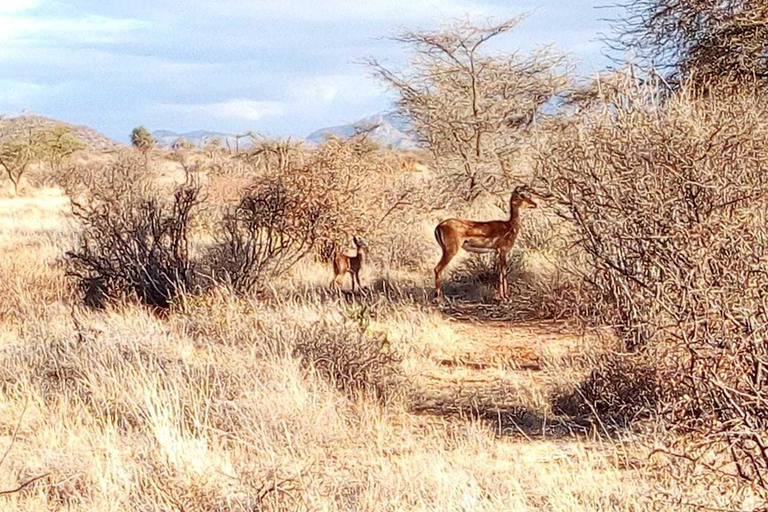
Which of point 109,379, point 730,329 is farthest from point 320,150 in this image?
point 730,329

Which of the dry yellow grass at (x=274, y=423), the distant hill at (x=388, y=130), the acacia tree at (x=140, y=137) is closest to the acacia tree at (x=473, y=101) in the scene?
the distant hill at (x=388, y=130)

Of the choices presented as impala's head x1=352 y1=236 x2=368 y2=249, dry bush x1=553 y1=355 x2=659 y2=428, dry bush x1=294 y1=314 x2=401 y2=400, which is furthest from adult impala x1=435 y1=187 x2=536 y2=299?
dry bush x1=553 y1=355 x2=659 y2=428

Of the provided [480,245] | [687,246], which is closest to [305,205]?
[480,245]

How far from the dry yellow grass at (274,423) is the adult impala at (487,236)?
2081mm

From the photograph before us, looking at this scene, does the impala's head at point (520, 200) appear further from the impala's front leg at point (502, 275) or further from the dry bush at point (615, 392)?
the dry bush at point (615, 392)

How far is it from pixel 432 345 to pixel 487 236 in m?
Answer: 2.92

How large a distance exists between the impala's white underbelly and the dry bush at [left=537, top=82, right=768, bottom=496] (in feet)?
12.9

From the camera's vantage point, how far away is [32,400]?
6363mm

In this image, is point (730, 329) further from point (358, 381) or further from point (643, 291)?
point (358, 381)

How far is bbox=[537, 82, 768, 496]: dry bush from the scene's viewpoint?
3590 mm

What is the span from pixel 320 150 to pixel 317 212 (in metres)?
0.76

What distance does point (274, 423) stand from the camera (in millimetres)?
5633

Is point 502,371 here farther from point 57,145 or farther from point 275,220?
point 57,145

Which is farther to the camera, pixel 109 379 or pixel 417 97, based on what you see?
pixel 417 97
